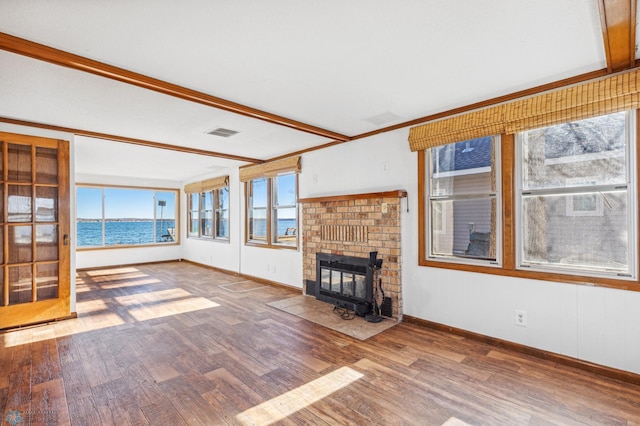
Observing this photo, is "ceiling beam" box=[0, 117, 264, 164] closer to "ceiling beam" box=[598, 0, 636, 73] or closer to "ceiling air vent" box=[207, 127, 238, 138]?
"ceiling air vent" box=[207, 127, 238, 138]

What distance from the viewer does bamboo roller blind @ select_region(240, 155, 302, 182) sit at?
5.32 meters

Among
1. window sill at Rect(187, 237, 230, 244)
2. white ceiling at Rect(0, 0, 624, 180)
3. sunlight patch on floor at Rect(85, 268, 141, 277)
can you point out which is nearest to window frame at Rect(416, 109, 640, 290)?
white ceiling at Rect(0, 0, 624, 180)

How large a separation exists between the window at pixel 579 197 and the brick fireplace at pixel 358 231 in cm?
130

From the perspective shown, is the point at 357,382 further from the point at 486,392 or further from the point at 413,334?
the point at 413,334

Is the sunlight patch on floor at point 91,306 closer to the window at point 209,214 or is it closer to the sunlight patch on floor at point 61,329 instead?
the sunlight patch on floor at point 61,329

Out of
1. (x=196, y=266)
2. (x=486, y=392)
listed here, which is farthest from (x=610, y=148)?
(x=196, y=266)

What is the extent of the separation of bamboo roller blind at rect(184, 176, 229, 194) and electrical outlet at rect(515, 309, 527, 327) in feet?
19.3

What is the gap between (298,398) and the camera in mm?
2230

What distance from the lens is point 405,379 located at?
2.46m

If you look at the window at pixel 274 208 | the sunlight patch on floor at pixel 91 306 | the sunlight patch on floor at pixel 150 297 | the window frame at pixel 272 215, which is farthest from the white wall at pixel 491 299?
the sunlight patch on floor at pixel 91 306

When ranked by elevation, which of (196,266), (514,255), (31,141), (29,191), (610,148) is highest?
(31,141)

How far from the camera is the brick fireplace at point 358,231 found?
3844 mm

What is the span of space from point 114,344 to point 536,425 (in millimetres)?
3609

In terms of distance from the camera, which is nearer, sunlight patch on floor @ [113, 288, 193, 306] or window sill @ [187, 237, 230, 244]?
sunlight patch on floor @ [113, 288, 193, 306]
